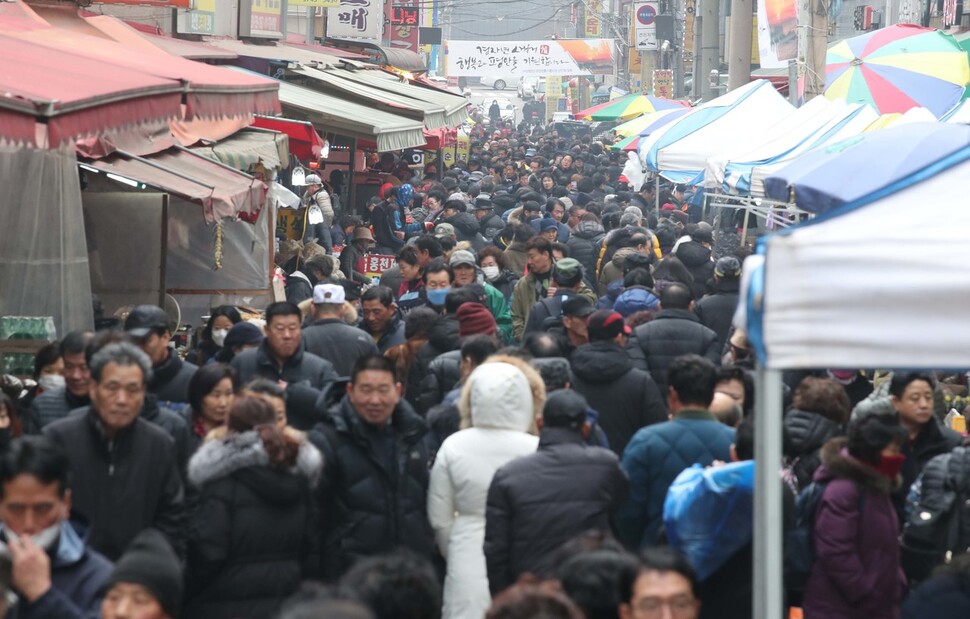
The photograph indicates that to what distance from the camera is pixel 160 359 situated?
716cm

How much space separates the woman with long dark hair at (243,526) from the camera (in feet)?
16.6

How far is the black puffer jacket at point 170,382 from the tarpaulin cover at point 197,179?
2.44 m

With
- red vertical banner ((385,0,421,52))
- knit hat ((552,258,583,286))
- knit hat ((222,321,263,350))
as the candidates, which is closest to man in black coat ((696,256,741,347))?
knit hat ((552,258,583,286))

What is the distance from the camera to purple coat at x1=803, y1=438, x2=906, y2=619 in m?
5.23

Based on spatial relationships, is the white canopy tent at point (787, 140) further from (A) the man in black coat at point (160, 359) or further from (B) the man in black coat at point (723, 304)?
(A) the man in black coat at point (160, 359)

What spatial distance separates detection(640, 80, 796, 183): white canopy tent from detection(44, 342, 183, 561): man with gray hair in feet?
40.4

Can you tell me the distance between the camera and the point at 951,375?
981 centimetres

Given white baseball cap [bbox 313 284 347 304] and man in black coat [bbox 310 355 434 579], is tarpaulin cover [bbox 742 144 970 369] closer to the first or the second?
man in black coat [bbox 310 355 434 579]

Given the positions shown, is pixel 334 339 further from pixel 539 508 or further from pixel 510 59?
pixel 510 59

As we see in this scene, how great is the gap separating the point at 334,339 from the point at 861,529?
3.84 metres

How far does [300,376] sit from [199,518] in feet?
8.01

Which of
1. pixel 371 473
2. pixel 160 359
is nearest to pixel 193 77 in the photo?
pixel 160 359

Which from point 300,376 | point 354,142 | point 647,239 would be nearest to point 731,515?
point 300,376

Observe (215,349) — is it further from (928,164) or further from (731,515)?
(928,164)
